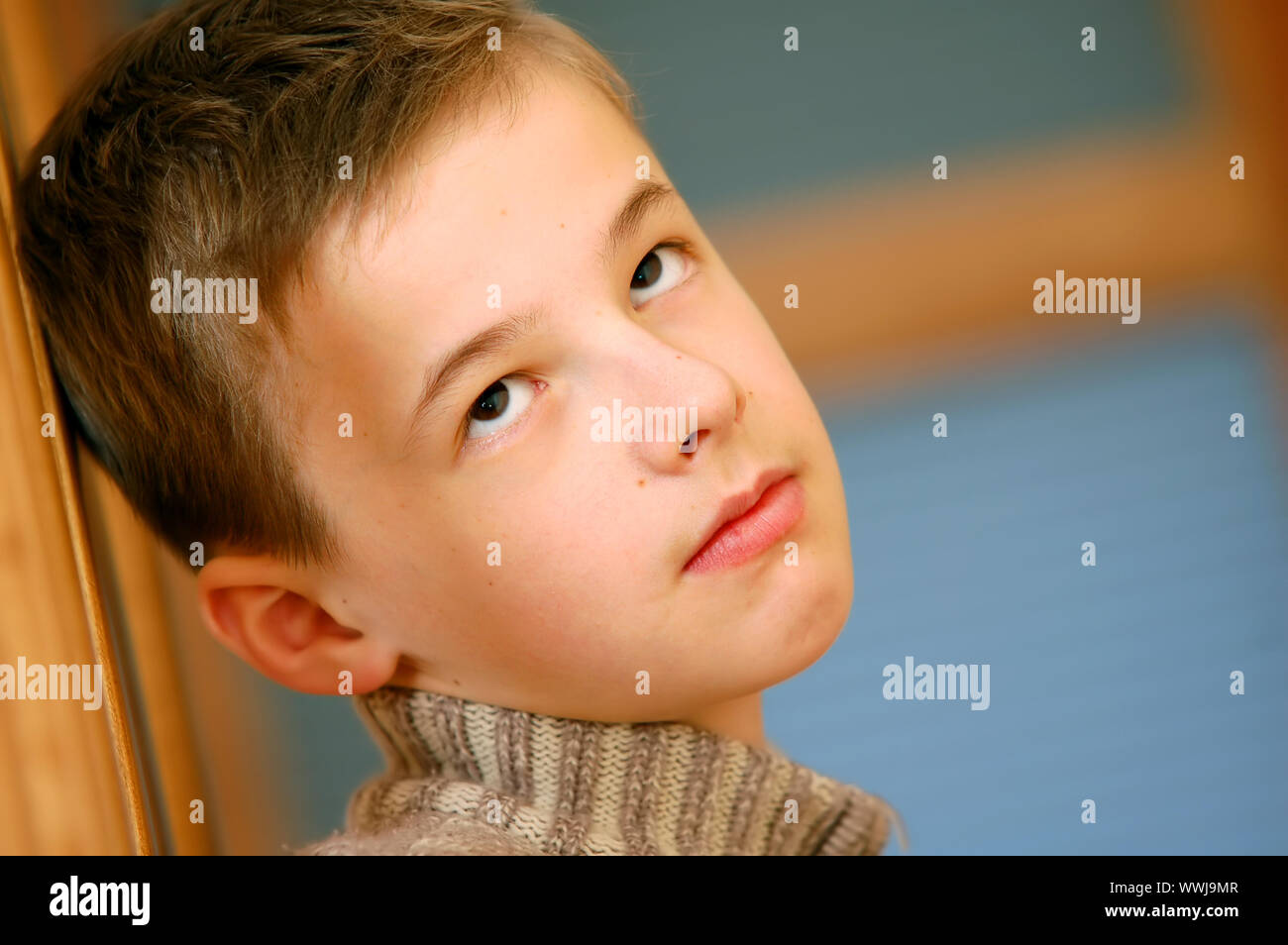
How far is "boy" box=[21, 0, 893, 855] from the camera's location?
0.51 m

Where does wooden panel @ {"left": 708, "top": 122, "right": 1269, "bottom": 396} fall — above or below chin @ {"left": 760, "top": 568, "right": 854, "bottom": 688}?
above

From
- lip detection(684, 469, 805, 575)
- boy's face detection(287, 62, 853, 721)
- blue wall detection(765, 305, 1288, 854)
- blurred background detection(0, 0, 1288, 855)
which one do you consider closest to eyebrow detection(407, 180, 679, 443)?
boy's face detection(287, 62, 853, 721)

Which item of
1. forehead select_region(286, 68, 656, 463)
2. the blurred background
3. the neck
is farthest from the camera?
the blurred background

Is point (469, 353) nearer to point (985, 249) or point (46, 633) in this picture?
point (46, 633)

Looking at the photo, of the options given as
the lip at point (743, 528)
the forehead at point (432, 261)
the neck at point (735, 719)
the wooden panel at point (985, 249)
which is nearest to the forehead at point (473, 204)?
the forehead at point (432, 261)

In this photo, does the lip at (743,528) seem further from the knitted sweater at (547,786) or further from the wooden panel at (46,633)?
the wooden panel at (46,633)

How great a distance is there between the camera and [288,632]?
0.57 m

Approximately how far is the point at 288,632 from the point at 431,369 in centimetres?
14

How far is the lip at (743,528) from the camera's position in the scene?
54cm

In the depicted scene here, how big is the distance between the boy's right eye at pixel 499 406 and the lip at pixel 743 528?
0.09 metres

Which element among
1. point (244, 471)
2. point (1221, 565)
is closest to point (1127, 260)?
point (1221, 565)

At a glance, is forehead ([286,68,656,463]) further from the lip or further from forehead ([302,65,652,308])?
the lip
